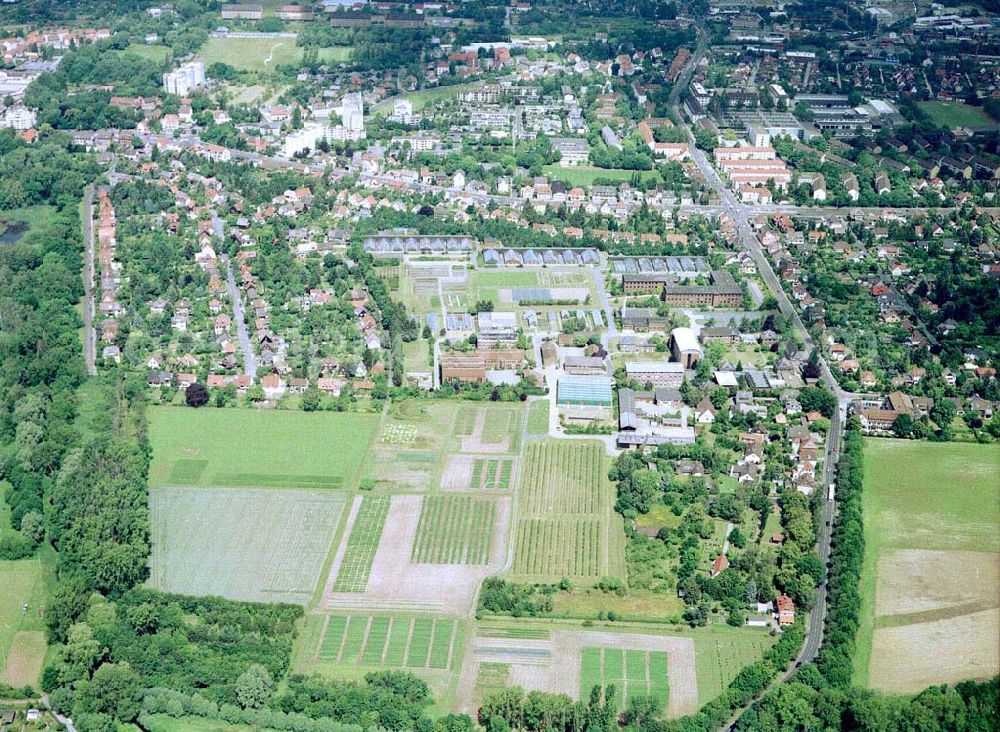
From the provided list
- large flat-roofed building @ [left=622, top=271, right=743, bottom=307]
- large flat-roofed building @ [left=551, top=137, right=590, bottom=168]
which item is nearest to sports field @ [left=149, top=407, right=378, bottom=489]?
large flat-roofed building @ [left=622, top=271, right=743, bottom=307]

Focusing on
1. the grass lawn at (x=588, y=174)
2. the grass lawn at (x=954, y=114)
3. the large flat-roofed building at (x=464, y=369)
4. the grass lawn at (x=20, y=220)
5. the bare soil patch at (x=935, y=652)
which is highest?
the grass lawn at (x=954, y=114)

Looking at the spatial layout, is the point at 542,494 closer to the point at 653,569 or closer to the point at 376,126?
the point at 653,569

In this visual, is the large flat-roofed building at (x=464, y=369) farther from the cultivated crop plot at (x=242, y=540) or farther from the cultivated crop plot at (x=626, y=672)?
the cultivated crop plot at (x=626, y=672)

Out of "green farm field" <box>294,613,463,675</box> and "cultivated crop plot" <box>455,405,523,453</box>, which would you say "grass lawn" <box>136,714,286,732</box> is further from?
"cultivated crop plot" <box>455,405,523,453</box>

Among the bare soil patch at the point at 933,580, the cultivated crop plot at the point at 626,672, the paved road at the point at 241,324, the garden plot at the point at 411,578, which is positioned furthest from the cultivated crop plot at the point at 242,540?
the bare soil patch at the point at 933,580

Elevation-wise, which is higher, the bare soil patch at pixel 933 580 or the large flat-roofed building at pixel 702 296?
the large flat-roofed building at pixel 702 296

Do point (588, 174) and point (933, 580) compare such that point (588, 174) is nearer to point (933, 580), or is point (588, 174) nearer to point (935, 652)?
point (933, 580)
